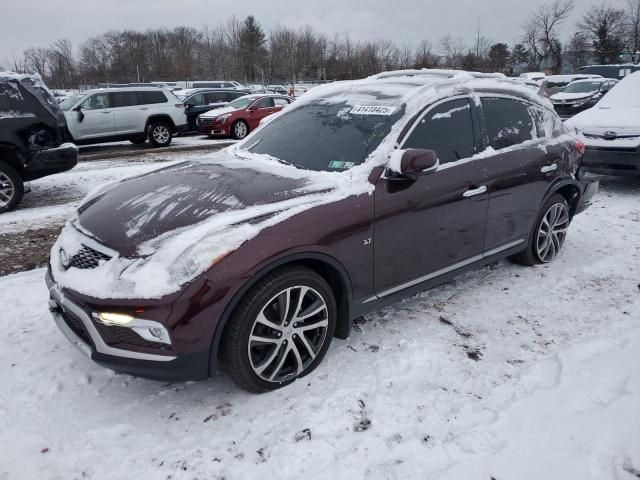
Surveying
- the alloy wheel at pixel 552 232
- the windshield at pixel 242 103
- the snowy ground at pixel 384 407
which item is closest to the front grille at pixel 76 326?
the snowy ground at pixel 384 407

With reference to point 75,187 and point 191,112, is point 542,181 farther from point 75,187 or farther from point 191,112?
point 191,112

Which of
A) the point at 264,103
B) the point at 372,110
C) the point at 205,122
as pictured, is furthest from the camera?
the point at 264,103

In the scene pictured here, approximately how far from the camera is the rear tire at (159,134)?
14055 mm

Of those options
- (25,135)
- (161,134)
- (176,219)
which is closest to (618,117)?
(176,219)

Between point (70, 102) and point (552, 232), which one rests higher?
point (70, 102)

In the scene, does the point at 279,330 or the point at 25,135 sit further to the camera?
the point at 25,135

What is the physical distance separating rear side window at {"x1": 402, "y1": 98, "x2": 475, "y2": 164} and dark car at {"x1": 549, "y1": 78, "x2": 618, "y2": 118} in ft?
51.0

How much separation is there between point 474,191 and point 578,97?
1685 cm

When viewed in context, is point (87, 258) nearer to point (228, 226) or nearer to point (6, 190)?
point (228, 226)

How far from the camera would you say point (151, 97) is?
14.1m

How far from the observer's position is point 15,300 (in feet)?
13.1

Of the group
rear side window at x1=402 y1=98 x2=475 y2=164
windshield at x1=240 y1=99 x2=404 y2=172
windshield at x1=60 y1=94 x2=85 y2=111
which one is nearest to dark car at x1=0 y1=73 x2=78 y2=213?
windshield at x1=240 y1=99 x2=404 y2=172

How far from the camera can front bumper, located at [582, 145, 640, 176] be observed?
7078 mm

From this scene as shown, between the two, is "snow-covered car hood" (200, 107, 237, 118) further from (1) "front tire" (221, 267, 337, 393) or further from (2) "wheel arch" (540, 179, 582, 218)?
(1) "front tire" (221, 267, 337, 393)
